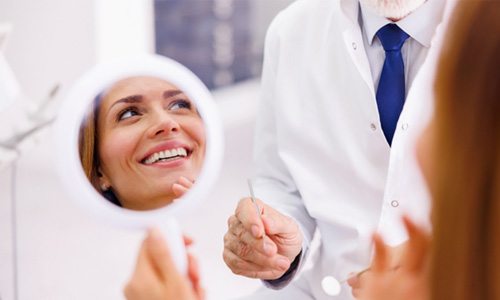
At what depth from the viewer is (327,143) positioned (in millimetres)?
1010

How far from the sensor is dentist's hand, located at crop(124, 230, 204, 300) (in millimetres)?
604

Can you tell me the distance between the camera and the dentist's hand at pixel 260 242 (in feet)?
2.86

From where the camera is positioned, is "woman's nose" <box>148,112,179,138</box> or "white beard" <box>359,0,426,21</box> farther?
"white beard" <box>359,0,426,21</box>

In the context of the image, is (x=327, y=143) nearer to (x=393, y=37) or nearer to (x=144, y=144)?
(x=393, y=37)

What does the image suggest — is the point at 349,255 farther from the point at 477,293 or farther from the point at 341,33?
the point at 477,293

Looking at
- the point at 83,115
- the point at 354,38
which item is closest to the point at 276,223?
the point at 354,38

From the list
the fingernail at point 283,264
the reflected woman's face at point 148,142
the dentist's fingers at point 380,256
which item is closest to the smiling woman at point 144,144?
the reflected woman's face at point 148,142

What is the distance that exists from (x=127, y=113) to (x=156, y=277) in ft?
0.51

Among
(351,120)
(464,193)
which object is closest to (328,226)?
(351,120)

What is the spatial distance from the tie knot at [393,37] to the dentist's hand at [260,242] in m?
0.25

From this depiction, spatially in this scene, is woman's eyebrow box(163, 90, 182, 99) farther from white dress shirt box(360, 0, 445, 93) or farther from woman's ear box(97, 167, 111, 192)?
white dress shirt box(360, 0, 445, 93)

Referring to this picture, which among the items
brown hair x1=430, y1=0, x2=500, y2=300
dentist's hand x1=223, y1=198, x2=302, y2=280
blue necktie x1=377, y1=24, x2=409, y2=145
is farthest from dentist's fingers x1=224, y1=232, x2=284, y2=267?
brown hair x1=430, y1=0, x2=500, y2=300

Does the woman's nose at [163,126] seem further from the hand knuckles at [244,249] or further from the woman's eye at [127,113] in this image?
the hand knuckles at [244,249]

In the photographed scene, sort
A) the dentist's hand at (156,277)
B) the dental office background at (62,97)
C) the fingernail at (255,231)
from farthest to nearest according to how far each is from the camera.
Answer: the dental office background at (62,97) < the fingernail at (255,231) < the dentist's hand at (156,277)
